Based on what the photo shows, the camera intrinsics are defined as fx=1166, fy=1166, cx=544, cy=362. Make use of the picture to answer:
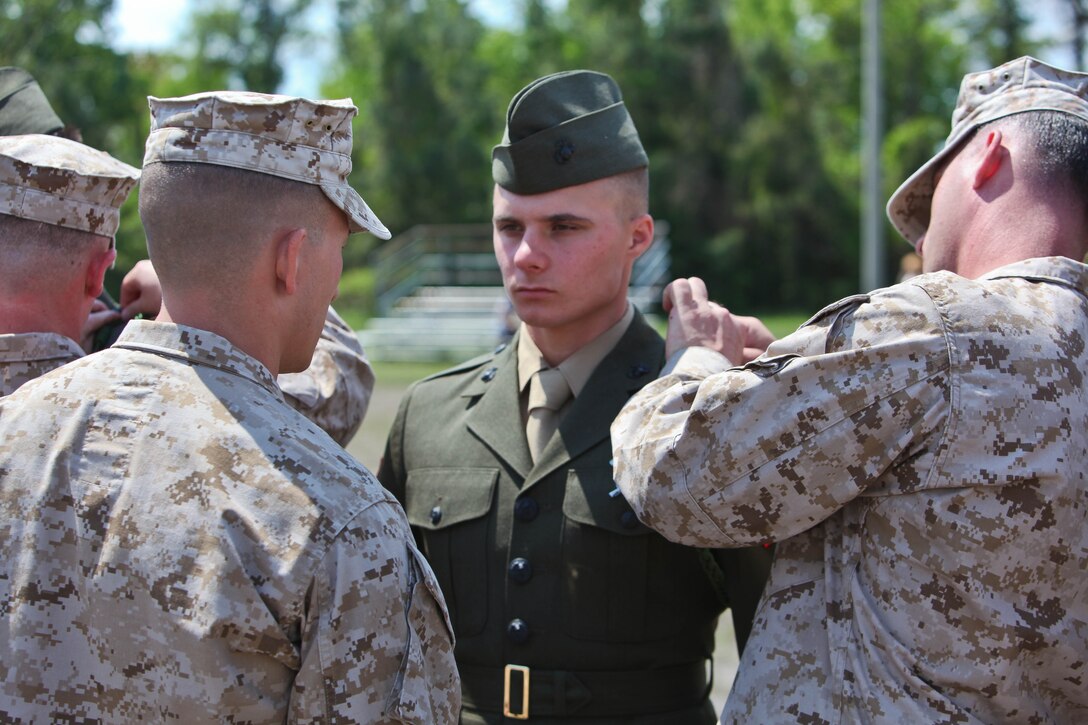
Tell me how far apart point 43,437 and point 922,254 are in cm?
185

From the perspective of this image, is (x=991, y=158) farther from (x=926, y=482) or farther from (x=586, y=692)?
(x=586, y=692)

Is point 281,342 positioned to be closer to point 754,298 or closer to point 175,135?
point 175,135

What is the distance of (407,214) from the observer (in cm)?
3819

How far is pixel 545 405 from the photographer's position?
317 cm

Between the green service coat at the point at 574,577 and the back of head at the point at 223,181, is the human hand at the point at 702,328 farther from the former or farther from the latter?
the back of head at the point at 223,181

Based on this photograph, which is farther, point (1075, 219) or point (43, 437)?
point (1075, 219)

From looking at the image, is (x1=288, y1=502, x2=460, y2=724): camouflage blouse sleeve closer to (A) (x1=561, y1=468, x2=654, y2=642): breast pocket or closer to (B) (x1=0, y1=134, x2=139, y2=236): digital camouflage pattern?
(A) (x1=561, y1=468, x2=654, y2=642): breast pocket

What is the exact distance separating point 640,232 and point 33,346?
1608mm

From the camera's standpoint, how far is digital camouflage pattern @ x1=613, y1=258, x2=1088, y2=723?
83.7 inches

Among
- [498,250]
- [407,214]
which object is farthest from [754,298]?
[498,250]

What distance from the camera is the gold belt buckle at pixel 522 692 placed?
2842mm

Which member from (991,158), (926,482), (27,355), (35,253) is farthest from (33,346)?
(991,158)

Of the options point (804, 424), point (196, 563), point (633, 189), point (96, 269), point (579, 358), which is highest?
point (633, 189)

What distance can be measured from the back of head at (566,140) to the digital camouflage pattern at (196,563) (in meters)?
1.36
